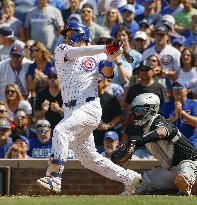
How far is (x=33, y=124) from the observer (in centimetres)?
1453

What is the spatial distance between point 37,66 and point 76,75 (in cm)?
492

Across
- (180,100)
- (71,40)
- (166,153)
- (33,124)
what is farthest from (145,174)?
(33,124)

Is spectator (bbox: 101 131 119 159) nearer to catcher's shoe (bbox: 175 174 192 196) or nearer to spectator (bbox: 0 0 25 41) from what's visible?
catcher's shoe (bbox: 175 174 192 196)

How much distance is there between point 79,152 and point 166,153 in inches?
42.6

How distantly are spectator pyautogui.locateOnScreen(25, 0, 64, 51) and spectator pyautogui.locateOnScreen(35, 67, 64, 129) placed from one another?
7.19 feet

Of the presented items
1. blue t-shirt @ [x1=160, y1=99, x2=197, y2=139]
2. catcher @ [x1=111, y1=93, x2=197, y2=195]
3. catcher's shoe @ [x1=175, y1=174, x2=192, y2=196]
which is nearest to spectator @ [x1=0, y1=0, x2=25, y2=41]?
blue t-shirt @ [x1=160, y1=99, x2=197, y2=139]

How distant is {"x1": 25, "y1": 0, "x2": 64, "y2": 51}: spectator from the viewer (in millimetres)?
16516

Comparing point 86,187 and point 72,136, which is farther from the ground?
point 72,136

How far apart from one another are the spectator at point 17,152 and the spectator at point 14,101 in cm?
153

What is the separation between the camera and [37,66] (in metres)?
15.2

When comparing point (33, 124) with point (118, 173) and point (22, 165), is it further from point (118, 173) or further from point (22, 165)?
point (118, 173)

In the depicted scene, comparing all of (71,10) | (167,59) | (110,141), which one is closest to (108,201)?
(110,141)

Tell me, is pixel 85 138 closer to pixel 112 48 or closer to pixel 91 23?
pixel 112 48

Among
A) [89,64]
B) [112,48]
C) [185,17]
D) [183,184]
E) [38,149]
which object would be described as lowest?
[38,149]
